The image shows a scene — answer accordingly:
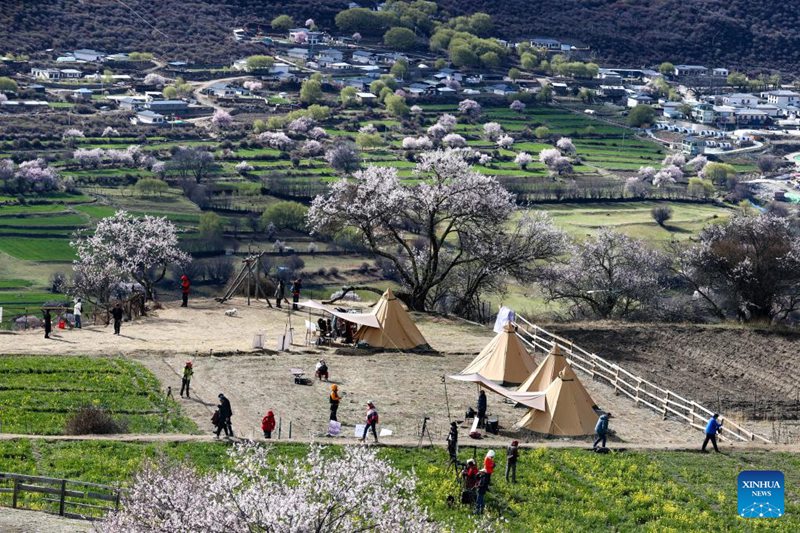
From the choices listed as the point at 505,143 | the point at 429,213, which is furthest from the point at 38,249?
the point at 505,143

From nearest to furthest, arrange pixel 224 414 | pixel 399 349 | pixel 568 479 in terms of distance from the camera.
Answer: pixel 568 479 < pixel 224 414 < pixel 399 349

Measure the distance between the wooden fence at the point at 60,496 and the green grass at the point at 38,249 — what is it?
65.8m

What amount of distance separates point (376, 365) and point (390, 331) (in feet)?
7.91

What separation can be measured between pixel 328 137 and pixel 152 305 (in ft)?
327

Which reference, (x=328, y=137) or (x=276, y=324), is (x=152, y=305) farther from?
(x=328, y=137)

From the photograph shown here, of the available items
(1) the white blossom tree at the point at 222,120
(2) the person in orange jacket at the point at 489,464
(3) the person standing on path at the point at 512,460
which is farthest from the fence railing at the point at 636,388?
(1) the white blossom tree at the point at 222,120

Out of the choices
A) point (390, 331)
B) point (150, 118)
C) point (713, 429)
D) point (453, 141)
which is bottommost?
point (150, 118)

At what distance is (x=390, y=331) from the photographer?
47.8 meters

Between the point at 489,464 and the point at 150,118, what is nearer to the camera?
the point at 489,464

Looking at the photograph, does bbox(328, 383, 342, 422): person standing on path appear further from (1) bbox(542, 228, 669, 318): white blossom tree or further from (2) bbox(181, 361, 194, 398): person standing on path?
(1) bbox(542, 228, 669, 318): white blossom tree

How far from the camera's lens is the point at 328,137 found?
152125mm

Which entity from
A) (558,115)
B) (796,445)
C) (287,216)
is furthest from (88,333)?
(558,115)

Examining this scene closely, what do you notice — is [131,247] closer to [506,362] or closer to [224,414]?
[506,362]

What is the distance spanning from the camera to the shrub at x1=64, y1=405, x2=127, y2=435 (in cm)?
3700
